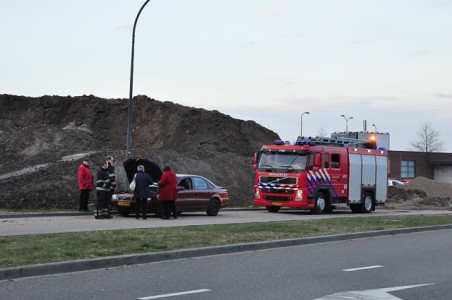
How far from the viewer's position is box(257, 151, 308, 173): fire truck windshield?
2959 centimetres

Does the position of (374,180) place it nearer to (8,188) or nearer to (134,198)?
(134,198)

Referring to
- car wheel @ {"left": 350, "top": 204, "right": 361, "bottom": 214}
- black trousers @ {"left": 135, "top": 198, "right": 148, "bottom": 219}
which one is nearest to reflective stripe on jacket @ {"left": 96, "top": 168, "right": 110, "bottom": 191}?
black trousers @ {"left": 135, "top": 198, "right": 148, "bottom": 219}

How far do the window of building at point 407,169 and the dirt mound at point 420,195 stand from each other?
111 ft

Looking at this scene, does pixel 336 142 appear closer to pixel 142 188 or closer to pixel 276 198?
pixel 276 198

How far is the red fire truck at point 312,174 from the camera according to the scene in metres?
29.6

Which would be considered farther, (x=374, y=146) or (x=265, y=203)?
(x=374, y=146)

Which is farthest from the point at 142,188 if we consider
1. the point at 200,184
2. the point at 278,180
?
the point at 278,180

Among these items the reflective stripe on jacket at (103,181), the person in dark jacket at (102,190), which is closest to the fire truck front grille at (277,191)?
the person in dark jacket at (102,190)

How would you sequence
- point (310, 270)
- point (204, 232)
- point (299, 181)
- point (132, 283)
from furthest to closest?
1. point (299, 181)
2. point (204, 232)
3. point (310, 270)
4. point (132, 283)

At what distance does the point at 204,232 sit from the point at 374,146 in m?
18.3

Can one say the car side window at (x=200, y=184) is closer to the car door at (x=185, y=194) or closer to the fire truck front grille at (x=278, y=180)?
the car door at (x=185, y=194)

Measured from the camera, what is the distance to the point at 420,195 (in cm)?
5162

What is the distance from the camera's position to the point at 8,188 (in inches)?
1257

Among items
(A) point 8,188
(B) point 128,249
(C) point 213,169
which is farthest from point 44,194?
(B) point 128,249
